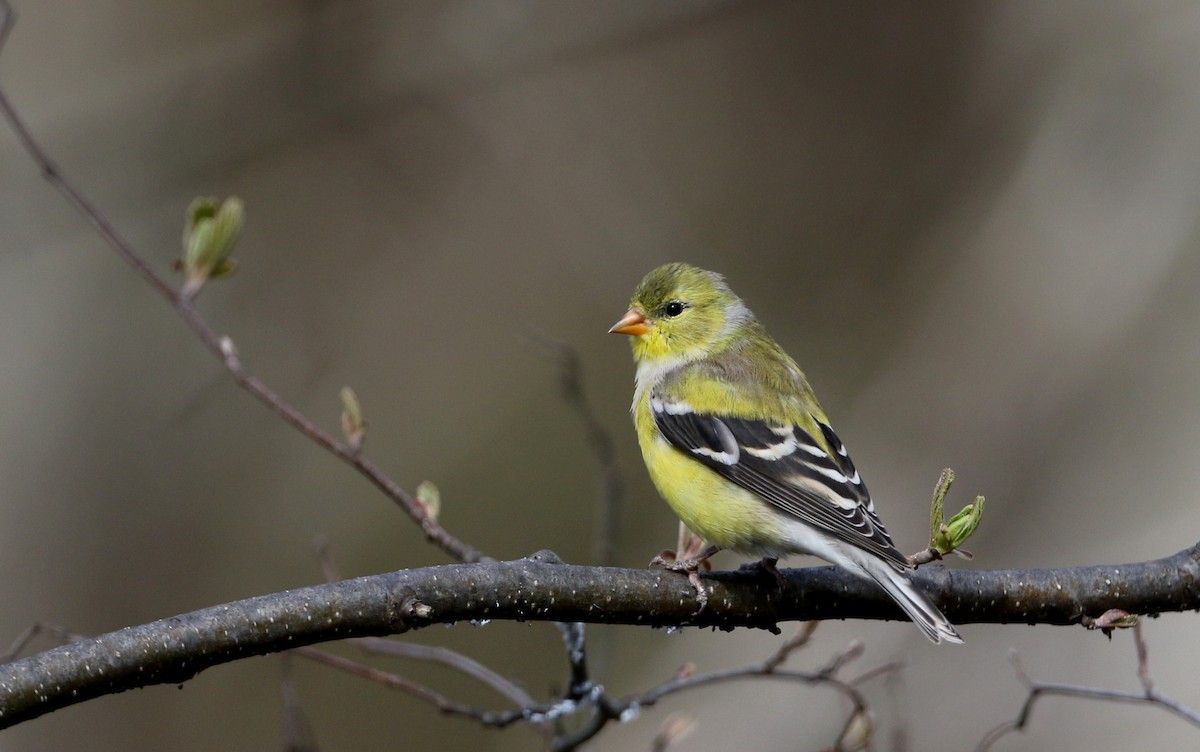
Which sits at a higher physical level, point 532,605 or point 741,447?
point 741,447

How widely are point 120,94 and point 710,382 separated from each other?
3.34m

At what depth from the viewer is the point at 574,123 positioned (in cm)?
788

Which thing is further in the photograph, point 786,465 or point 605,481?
point 605,481

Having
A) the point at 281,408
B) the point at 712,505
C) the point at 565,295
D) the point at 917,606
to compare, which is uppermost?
the point at 565,295

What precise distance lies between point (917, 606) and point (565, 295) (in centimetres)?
564

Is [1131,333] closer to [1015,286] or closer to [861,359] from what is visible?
[1015,286]

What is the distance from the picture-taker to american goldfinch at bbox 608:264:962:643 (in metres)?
2.98

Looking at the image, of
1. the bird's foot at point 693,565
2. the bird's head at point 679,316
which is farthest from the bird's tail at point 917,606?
the bird's head at point 679,316

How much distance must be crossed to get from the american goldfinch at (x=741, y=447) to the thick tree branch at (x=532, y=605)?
132 millimetres

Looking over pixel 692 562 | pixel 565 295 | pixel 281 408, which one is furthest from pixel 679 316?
pixel 565 295

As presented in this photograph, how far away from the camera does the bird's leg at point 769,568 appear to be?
9.05 ft

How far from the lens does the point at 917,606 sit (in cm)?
258

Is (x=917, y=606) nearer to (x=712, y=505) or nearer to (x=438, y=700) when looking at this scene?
(x=712, y=505)

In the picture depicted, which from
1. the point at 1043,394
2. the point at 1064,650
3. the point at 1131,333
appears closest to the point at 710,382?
the point at 1064,650
